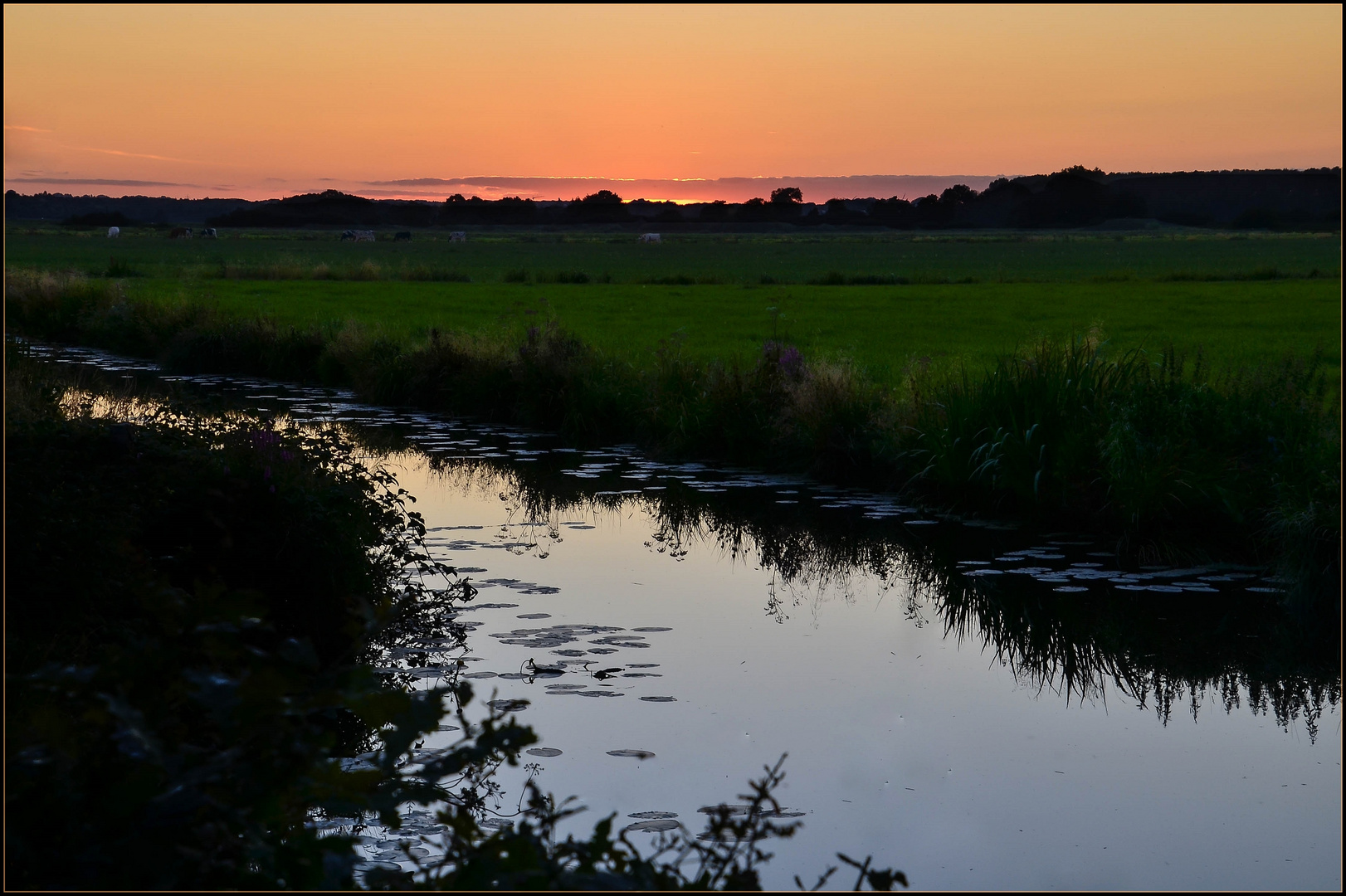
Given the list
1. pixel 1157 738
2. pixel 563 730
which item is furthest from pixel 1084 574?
pixel 563 730

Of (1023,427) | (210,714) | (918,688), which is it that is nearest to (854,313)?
(1023,427)

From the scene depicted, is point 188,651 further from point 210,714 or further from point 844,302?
point 844,302

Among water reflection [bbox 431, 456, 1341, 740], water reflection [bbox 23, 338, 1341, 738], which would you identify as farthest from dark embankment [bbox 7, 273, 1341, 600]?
water reflection [bbox 431, 456, 1341, 740]

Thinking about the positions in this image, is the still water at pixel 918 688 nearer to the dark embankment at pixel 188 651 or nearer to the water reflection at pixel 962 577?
the water reflection at pixel 962 577

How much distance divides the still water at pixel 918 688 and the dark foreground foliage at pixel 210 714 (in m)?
0.57

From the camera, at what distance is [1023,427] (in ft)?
40.0

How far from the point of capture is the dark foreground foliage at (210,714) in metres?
2.70

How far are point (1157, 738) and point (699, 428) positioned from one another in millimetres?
9504

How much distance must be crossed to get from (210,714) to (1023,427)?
409 inches

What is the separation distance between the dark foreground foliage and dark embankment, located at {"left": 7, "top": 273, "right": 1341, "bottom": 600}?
6.30 m

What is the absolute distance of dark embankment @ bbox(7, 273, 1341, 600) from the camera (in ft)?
34.3

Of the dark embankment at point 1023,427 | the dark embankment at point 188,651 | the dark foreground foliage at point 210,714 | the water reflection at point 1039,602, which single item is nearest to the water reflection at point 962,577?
the water reflection at point 1039,602

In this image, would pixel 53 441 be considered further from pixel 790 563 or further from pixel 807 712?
pixel 790 563

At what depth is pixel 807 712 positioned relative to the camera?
6879mm
